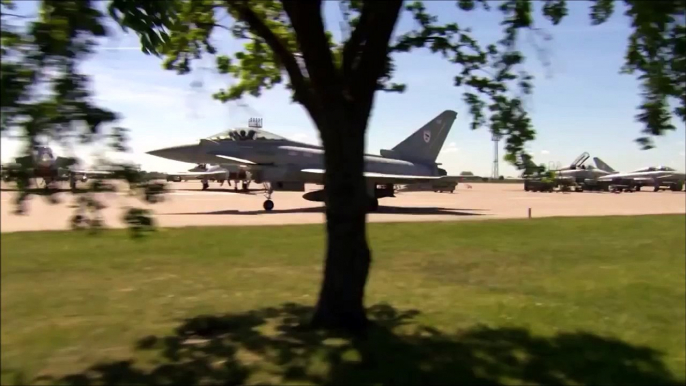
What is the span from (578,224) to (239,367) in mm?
16834

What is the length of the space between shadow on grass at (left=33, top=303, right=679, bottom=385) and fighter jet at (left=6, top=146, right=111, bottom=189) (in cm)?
178

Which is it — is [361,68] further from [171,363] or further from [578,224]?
[578,224]

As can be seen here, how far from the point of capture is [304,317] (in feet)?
26.5

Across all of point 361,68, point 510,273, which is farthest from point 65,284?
point 510,273

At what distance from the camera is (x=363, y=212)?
722cm

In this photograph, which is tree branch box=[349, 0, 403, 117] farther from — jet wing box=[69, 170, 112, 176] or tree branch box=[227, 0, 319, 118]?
jet wing box=[69, 170, 112, 176]

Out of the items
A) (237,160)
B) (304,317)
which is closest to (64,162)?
(304,317)

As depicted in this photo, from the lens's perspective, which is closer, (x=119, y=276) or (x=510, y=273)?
(x=119, y=276)

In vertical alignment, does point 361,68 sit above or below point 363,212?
above

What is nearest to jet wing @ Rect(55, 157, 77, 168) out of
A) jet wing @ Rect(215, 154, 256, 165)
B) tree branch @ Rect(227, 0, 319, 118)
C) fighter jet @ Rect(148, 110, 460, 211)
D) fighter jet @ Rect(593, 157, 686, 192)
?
tree branch @ Rect(227, 0, 319, 118)

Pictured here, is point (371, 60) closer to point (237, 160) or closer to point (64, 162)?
point (64, 162)

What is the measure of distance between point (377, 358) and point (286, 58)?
3.18 metres

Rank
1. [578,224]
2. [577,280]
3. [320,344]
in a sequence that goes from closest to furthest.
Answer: [320,344] → [577,280] → [578,224]

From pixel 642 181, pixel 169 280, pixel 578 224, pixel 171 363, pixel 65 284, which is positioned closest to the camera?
pixel 65 284
